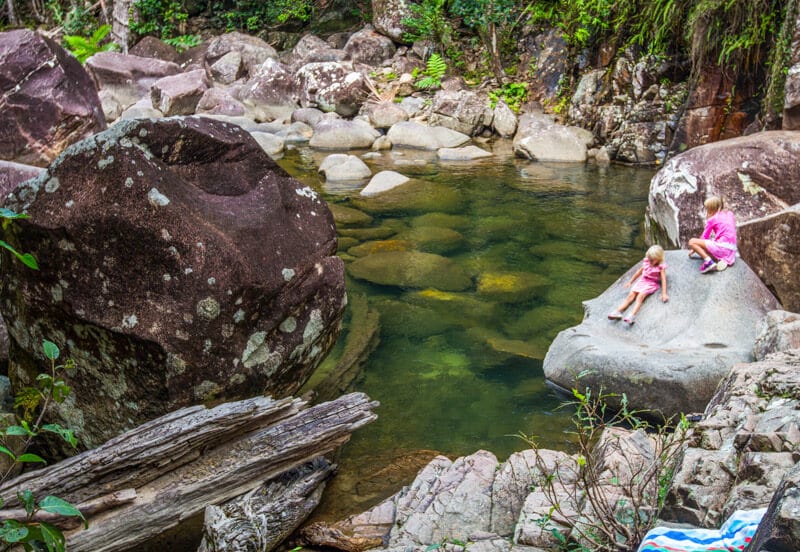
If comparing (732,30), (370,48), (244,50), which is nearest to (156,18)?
(244,50)

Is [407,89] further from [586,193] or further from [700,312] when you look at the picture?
[700,312]

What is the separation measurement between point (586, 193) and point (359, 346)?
5879mm

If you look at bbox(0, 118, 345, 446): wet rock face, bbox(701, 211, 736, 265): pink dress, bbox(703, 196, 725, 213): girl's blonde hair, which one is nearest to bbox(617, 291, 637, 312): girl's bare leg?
bbox(701, 211, 736, 265): pink dress

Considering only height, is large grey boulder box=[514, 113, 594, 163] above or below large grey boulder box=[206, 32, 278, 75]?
below

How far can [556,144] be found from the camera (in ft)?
41.7

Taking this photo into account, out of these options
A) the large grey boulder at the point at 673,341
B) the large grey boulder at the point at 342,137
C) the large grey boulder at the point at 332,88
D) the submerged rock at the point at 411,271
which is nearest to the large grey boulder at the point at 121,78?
the large grey boulder at the point at 332,88

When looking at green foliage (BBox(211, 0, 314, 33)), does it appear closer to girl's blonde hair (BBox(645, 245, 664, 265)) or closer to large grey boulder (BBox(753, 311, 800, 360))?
girl's blonde hair (BBox(645, 245, 664, 265))

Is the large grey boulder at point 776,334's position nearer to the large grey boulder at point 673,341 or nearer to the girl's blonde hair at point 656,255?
the large grey boulder at point 673,341

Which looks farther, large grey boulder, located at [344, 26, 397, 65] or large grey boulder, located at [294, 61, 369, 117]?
large grey boulder, located at [344, 26, 397, 65]

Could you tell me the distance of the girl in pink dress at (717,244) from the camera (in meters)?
5.37

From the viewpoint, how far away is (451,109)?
1445 centimetres

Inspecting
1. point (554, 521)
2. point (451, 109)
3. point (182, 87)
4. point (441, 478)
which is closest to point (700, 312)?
point (441, 478)

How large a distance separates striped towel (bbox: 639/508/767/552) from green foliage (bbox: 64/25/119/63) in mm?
22033

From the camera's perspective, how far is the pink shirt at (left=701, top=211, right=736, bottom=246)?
17.8 feet
